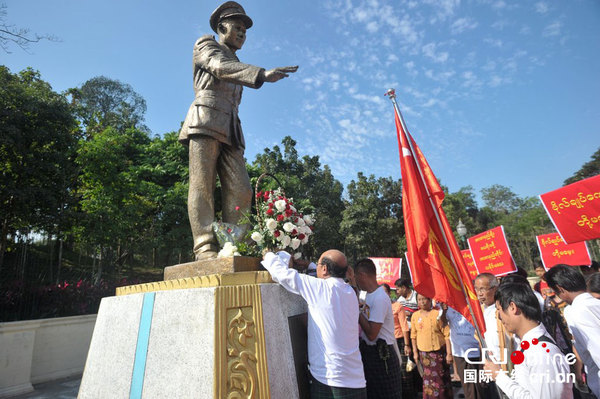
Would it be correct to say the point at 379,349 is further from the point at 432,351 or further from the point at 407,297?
the point at 407,297

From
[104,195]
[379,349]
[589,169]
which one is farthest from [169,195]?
[589,169]

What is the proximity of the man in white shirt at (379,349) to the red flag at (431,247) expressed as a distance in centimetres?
61

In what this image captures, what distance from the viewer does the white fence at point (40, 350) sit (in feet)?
17.8

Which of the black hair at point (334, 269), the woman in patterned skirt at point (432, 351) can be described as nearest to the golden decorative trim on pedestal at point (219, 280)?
the black hair at point (334, 269)

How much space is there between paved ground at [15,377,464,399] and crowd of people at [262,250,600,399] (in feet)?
6.44

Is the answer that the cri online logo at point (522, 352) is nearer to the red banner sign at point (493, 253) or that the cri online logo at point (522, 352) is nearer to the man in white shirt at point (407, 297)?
the man in white shirt at point (407, 297)

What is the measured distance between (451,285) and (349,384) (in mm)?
1626

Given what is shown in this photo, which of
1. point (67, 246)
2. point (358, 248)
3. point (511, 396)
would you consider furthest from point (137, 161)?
point (511, 396)

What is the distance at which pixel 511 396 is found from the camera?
1.91 m

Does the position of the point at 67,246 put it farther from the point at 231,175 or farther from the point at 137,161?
the point at 231,175

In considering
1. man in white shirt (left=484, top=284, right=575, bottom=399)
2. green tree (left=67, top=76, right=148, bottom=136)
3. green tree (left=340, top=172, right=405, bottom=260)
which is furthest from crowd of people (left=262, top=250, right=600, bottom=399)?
green tree (left=67, top=76, right=148, bottom=136)

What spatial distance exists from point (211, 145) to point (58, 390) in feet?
17.9

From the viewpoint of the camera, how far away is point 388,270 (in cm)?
1133

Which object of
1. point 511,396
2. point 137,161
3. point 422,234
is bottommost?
point 511,396
